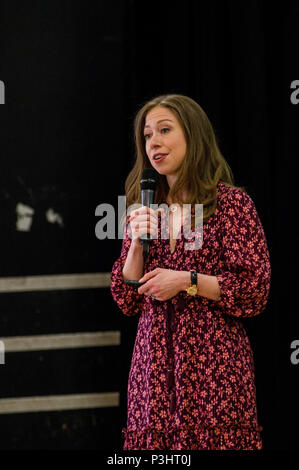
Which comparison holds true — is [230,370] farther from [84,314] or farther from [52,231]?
[52,231]

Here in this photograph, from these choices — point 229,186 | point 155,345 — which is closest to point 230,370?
point 155,345

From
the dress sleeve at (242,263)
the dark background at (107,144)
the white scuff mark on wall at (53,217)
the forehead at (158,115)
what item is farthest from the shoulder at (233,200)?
the white scuff mark on wall at (53,217)

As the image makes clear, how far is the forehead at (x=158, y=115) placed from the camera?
1.80 m

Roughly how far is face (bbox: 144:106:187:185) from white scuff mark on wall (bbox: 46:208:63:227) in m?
0.93

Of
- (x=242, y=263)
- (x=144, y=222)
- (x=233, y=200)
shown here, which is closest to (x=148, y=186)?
Result: (x=144, y=222)

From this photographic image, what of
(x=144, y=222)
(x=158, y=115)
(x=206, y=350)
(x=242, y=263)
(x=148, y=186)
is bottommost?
(x=206, y=350)

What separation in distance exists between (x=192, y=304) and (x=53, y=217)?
1160 millimetres

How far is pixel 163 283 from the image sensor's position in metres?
1.59

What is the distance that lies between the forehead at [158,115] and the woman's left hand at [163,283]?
0.51m

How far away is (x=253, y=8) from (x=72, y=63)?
2.90ft

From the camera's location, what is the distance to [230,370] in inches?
62.2

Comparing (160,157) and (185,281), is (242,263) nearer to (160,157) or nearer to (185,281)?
(185,281)

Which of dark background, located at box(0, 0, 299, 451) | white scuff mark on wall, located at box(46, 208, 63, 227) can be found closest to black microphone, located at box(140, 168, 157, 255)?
dark background, located at box(0, 0, 299, 451)
